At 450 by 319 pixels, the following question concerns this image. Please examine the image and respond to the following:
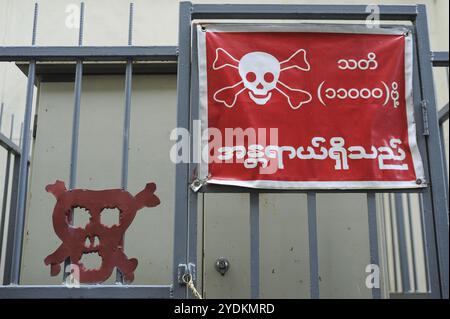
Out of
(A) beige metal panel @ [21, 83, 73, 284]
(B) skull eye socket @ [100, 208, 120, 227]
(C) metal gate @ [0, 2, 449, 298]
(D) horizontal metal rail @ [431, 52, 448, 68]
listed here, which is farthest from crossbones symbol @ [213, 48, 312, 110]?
(A) beige metal panel @ [21, 83, 73, 284]

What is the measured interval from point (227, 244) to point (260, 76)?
961mm

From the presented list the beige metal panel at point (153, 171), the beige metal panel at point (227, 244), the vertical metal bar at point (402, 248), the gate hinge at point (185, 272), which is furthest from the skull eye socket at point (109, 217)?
the vertical metal bar at point (402, 248)

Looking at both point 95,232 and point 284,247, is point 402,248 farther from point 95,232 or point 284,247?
point 95,232

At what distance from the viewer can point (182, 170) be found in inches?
69.0

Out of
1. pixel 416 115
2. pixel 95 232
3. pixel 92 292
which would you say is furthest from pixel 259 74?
pixel 92 292

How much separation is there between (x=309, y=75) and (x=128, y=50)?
650 millimetres

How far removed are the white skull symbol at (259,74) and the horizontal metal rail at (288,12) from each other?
0.49 feet

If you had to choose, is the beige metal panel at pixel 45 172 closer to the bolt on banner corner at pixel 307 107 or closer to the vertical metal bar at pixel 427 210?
the bolt on banner corner at pixel 307 107

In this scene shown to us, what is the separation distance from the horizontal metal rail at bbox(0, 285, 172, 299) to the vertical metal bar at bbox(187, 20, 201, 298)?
0.12 meters

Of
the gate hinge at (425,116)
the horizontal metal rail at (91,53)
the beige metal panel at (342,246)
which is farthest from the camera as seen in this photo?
the beige metal panel at (342,246)

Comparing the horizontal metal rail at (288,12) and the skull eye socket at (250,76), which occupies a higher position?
the horizontal metal rail at (288,12)

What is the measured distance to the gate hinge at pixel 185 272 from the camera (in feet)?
5.44

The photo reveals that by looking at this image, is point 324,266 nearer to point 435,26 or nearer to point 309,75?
point 309,75

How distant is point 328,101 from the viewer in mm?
1812
